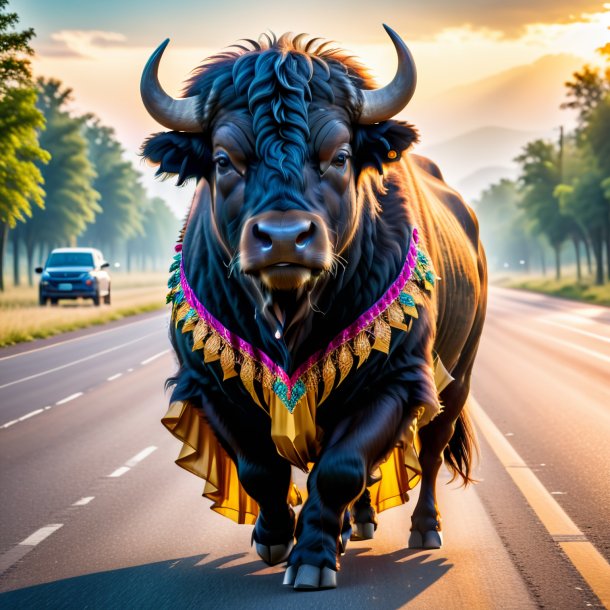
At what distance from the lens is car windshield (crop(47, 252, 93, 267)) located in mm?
42844

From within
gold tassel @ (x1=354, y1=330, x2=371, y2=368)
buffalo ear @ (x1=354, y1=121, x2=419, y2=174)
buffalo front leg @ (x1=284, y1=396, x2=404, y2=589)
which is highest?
buffalo ear @ (x1=354, y1=121, x2=419, y2=174)

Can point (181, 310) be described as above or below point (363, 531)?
above

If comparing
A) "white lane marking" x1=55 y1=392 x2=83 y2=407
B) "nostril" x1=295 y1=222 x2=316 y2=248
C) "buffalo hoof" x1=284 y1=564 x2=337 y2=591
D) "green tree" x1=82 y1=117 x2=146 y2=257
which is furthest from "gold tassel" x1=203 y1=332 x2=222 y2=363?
"green tree" x1=82 y1=117 x2=146 y2=257

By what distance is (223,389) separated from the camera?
613cm

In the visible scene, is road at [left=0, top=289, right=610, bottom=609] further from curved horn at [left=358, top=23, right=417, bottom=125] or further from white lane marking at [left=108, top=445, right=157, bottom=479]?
curved horn at [left=358, top=23, right=417, bottom=125]

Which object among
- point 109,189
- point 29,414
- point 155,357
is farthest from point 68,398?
point 109,189

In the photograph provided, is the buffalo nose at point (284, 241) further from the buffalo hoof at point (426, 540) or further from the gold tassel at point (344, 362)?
the buffalo hoof at point (426, 540)

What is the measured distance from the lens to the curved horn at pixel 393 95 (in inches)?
235

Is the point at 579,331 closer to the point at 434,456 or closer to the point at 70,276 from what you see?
the point at 70,276

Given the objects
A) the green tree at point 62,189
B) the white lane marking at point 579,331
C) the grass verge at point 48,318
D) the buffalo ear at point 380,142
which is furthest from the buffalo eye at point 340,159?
the green tree at point 62,189

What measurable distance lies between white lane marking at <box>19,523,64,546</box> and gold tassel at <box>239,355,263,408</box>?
1865 millimetres

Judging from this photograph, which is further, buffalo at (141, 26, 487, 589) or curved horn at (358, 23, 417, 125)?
curved horn at (358, 23, 417, 125)

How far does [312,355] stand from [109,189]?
88.0m

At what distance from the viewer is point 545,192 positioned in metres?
77.3
